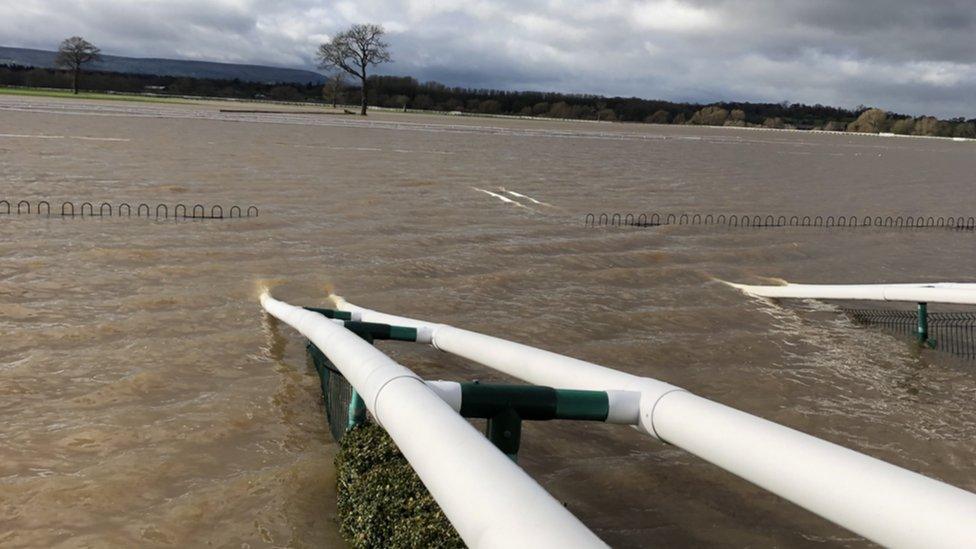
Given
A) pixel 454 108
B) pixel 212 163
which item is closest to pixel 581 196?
pixel 212 163

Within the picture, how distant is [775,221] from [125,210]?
13.7m

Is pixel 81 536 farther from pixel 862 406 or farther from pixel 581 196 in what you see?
pixel 581 196

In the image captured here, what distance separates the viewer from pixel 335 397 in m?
5.89

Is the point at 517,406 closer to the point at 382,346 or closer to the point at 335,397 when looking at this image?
the point at 335,397

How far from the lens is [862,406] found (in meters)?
7.36

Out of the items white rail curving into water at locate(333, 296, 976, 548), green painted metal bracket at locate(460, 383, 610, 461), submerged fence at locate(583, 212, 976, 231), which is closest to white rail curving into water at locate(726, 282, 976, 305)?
submerged fence at locate(583, 212, 976, 231)

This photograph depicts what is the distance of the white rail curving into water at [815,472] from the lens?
2359 millimetres

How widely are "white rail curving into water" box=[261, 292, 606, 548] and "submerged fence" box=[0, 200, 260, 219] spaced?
1238 centimetres

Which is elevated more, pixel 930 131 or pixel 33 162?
pixel 930 131

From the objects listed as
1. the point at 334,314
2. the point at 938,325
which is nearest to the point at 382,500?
the point at 334,314

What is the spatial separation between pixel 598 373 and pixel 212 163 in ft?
72.1

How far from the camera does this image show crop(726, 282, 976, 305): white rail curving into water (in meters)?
8.77

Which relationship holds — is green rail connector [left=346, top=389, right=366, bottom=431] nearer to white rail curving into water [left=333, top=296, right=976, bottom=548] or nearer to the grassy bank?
the grassy bank

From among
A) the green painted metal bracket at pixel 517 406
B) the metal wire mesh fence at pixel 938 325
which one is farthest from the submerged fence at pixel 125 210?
the green painted metal bracket at pixel 517 406
